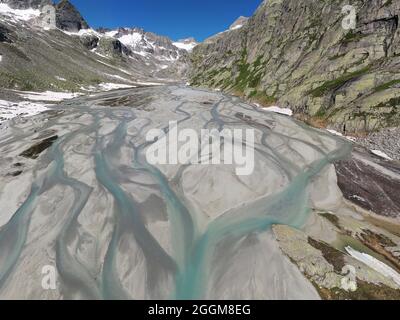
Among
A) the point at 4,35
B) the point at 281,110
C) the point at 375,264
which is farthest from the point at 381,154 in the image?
the point at 4,35

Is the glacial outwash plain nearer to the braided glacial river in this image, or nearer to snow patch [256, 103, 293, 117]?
the braided glacial river

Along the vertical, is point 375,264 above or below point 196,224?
below

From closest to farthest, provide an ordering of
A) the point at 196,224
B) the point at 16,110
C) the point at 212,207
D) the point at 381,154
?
the point at 196,224
the point at 212,207
the point at 381,154
the point at 16,110

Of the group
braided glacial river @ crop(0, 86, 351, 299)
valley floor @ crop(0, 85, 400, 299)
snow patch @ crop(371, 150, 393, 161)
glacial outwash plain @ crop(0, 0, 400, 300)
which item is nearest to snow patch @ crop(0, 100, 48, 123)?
glacial outwash plain @ crop(0, 0, 400, 300)

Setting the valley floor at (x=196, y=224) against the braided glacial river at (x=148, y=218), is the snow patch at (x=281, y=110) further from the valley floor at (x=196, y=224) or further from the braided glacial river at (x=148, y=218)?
the valley floor at (x=196, y=224)

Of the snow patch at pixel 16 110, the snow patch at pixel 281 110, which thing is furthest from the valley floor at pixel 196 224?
the snow patch at pixel 281 110

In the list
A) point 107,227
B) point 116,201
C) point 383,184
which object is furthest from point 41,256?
point 383,184

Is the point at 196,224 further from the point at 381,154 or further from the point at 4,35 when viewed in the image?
the point at 4,35
